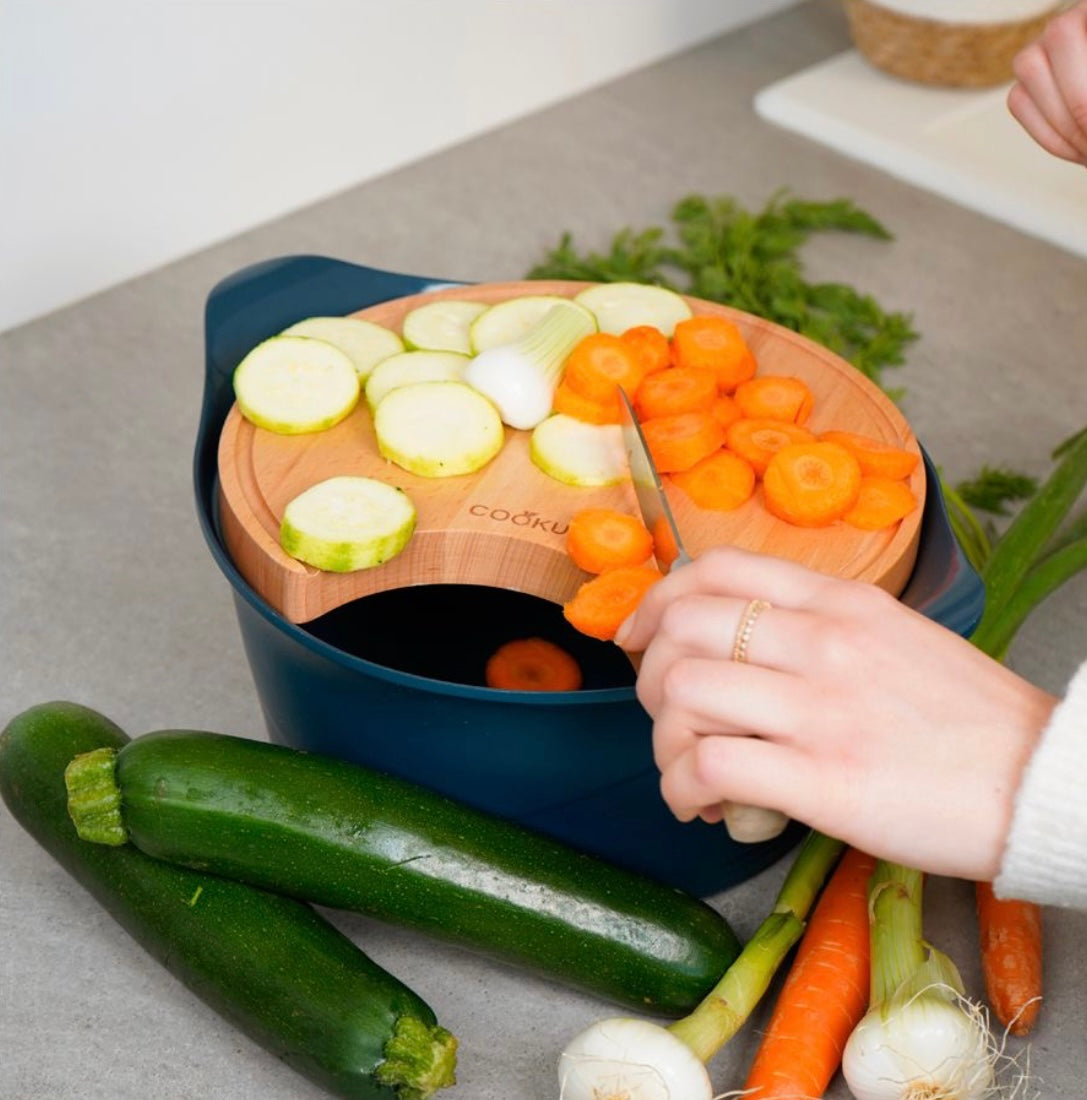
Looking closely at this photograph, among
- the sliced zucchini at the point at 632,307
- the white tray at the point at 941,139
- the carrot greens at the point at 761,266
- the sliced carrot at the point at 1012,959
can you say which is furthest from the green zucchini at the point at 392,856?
the white tray at the point at 941,139

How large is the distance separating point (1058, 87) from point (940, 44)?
1.55 meters

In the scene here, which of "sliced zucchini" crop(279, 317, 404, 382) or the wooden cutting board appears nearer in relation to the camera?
the wooden cutting board

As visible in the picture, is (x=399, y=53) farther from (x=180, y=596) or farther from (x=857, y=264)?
(x=180, y=596)

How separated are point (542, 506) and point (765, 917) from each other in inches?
17.1

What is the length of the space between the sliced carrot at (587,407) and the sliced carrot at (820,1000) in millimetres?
435

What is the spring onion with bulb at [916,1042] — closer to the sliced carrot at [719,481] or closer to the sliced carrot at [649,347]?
the sliced carrot at [719,481]

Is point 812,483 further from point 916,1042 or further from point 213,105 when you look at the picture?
point 213,105

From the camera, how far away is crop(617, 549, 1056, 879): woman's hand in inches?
33.1

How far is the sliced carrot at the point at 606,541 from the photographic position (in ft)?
3.86

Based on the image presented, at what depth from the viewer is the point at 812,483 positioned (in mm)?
1213

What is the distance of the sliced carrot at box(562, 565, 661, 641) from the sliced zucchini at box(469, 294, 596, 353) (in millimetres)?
323

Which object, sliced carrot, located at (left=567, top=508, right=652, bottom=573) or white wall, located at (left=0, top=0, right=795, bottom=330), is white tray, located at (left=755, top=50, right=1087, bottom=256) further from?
sliced carrot, located at (left=567, top=508, right=652, bottom=573)

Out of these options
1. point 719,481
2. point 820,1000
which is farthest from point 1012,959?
point 719,481

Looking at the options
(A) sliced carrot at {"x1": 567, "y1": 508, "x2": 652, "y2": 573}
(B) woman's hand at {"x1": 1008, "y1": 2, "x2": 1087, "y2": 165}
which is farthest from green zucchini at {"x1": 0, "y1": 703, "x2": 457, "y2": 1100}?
(B) woman's hand at {"x1": 1008, "y1": 2, "x2": 1087, "y2": 165}
